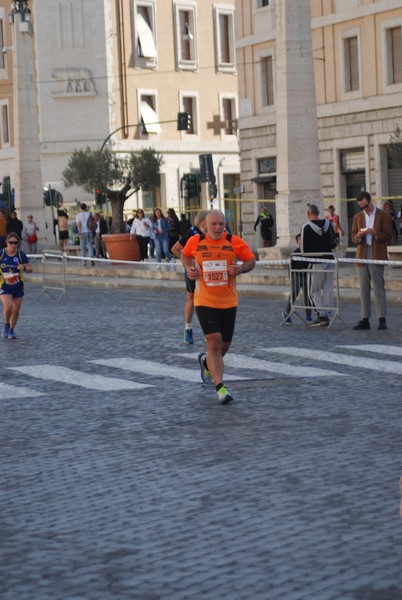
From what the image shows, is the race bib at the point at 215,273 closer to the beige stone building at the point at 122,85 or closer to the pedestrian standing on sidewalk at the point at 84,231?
the pedestrian standing on sidewalk at the point at 84,231

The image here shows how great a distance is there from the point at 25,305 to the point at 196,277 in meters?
14.4

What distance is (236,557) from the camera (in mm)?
6742

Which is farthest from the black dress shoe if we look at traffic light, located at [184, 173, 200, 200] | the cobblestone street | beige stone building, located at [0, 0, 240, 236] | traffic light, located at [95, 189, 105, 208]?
beige stone building, located at [0, 0, 240, 236]

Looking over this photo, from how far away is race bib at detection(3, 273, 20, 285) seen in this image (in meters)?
20.2

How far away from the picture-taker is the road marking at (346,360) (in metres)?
14.8

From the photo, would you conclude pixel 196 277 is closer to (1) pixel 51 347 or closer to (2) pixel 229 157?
(1) pixel 51 347

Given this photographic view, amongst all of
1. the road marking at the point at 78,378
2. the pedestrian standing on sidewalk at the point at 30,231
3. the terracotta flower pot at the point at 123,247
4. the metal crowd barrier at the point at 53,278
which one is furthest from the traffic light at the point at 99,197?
the road marking at the point at 78,378

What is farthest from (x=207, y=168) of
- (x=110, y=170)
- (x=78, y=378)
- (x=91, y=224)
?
(x=78, y=378)

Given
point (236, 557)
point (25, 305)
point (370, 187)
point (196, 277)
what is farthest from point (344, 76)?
point (236, 557)

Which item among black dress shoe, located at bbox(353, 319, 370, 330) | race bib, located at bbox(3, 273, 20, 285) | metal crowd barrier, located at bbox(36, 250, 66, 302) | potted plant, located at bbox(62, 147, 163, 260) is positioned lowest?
black dress shoe, located at bbox(353, 319, 370, 330)

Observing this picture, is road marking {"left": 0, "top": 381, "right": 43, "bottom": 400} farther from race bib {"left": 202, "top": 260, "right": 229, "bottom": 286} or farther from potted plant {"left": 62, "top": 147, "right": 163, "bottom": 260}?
potted plant {"left": 62, "top": 147, "right": 163, "bottom": 260}

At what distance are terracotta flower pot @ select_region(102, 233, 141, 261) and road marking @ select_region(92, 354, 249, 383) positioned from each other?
24.3 metres

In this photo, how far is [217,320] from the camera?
12.8 meters

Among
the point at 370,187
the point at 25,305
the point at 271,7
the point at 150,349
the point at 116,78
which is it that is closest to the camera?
the point at 150,349
